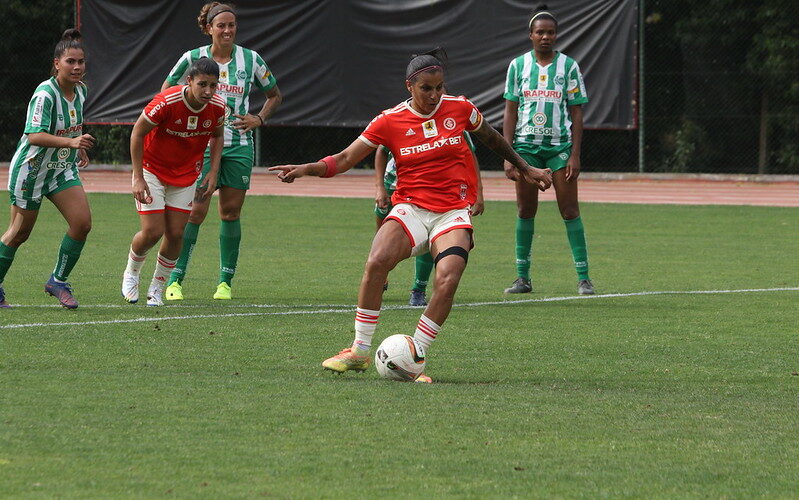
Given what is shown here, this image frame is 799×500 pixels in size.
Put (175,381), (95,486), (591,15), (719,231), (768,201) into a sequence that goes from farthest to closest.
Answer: (591,15)
(768,201)
(719,231)
(175,381)
(95,486)

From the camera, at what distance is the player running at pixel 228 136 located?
398 inches

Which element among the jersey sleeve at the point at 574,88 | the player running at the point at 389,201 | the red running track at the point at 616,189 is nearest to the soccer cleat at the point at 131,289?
the player running at the point at 389,201

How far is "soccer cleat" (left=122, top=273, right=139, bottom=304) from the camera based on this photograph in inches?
376

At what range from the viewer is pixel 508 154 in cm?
761

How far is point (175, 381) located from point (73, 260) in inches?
129

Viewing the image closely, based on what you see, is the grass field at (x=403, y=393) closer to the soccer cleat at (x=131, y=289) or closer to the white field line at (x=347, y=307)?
the white field line at (x=347, y=307)

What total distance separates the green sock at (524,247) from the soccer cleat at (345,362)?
405 cm

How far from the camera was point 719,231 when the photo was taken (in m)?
16.3

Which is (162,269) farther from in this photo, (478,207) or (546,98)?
(546,98)

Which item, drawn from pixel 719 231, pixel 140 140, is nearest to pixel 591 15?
pixel 719 231

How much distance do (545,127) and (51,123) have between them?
392cm

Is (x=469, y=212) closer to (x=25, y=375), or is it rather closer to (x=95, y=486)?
(x=25, y=375)

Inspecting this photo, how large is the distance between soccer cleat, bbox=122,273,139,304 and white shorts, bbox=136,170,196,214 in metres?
0.50

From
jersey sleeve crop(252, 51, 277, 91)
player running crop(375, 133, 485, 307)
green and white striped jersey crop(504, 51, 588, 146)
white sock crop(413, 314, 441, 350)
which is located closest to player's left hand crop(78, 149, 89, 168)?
jersey sleeve crop(252, 51, 277, 91)
